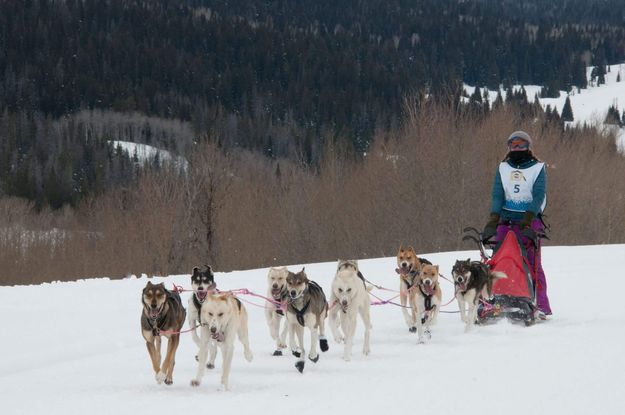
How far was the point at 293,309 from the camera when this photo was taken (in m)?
7.84

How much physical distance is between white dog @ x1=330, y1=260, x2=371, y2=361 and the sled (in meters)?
1.74

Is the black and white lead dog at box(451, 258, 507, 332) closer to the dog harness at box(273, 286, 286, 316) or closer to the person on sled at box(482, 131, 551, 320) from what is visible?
the person on sled at box(482, 131, 551, 320)

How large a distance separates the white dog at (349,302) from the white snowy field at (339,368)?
0.76 ft

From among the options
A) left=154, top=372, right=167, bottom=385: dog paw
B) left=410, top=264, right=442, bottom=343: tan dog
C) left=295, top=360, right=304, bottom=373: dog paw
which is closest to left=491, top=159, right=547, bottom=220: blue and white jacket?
left=410, top=264, right=442, bottom=343: tan dog

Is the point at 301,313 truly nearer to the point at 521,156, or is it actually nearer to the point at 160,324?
the point at 160,324

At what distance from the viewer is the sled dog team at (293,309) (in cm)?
706

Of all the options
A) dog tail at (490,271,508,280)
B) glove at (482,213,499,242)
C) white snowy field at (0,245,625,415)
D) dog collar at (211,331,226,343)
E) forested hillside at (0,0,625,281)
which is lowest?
white snowy field at (0,245,625,415)

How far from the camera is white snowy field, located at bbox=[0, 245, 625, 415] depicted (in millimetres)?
6152

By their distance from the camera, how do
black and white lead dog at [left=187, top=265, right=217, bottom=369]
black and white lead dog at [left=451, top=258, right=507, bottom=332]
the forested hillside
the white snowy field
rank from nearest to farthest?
the white snowy field
black and white lead dog at [left=187, top=265, right=217, bottom=369]
black and white lead dog at [left=451, top=258, right=507, bottom=332]
the forested hillside

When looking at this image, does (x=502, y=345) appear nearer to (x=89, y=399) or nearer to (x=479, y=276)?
(x=479, y=276)

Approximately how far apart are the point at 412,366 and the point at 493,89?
545 feet

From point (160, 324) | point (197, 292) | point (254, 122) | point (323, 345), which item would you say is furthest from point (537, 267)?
point (254, 122)

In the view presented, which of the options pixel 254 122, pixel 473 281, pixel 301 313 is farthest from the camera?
pixel 254 122

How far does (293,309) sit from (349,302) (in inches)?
28.5
